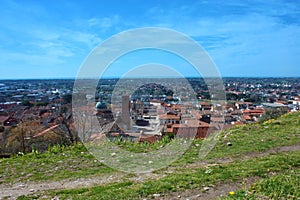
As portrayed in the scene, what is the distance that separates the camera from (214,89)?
680cm

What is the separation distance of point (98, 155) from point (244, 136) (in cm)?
449

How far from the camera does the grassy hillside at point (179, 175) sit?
383 cm

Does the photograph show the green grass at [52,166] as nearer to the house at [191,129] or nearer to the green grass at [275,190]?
the green grass at [275,190]

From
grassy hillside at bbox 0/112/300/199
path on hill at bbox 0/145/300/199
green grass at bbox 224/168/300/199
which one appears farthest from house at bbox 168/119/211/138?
green grass at bbox 224/168/300/199

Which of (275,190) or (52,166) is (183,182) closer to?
(275,190)

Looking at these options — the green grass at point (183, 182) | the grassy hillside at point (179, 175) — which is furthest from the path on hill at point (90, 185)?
the green grass at point (183, 182)

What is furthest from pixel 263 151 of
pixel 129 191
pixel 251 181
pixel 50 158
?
pixel 50 158

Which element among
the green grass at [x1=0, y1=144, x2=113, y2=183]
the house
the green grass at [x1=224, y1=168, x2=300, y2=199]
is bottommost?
the green grass at [x1=0, y1=144, x2=113, y2=183]

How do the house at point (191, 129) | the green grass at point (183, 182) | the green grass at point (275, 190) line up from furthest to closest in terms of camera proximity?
the house at point (191, 129) → the green grass at point (183, 182) → the green grass at point (275, 190)

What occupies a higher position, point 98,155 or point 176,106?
point 176,106

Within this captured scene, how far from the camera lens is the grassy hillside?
383 cm

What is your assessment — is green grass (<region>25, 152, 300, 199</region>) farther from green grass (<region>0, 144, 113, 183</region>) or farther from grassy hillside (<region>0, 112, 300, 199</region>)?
green grass (<region>0, 144, 113, 183</region>)

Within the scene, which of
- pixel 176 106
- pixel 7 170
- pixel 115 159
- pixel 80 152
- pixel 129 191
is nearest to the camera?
pixel 129 191

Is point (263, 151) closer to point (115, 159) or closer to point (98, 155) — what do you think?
point (115, 159)
